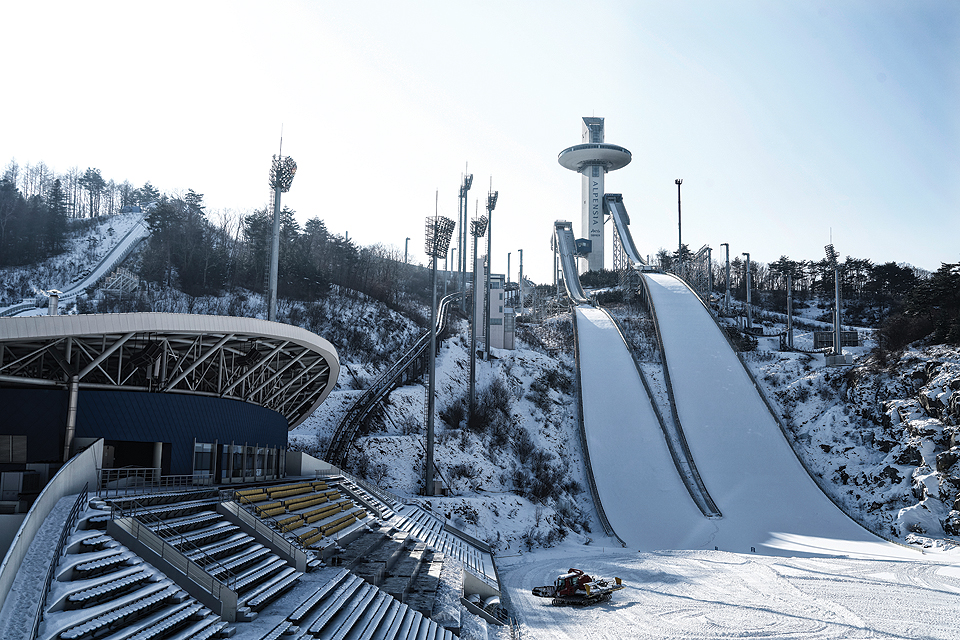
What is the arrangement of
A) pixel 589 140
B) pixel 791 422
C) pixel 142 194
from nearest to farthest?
pixel 791 422, pixel 589 140, pixel 142 194

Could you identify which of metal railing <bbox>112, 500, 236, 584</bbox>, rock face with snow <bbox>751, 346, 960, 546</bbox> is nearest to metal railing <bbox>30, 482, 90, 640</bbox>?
metal railing <bbox>112, 500, 236, 584</bbox>

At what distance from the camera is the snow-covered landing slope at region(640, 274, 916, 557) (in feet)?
74.8

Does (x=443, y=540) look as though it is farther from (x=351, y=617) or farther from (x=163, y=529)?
(x=163, y=529)

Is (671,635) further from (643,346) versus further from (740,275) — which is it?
(740,275)

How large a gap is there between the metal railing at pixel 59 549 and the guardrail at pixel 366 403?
16.2 m

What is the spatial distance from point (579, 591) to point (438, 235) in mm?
18756

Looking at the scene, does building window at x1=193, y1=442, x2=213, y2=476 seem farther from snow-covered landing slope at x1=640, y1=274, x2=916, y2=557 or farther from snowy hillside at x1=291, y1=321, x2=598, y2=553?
snow-covered landing slope at x1=640, y1=274, x2=916, y2=557

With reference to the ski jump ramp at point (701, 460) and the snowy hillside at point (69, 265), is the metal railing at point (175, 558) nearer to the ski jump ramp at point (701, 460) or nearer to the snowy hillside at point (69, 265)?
the ski jump ramp at point (701, 460)

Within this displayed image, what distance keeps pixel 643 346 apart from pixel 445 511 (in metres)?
23.7

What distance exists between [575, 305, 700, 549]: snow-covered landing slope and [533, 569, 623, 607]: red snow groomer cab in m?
8.20

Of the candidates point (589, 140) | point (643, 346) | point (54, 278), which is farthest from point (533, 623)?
point (589, 140)

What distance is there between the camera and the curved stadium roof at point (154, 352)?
1203 cm

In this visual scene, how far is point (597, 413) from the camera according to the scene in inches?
1313

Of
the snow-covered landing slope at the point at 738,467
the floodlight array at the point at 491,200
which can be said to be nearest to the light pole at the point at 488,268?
the floodlight array at the point at 491,200
